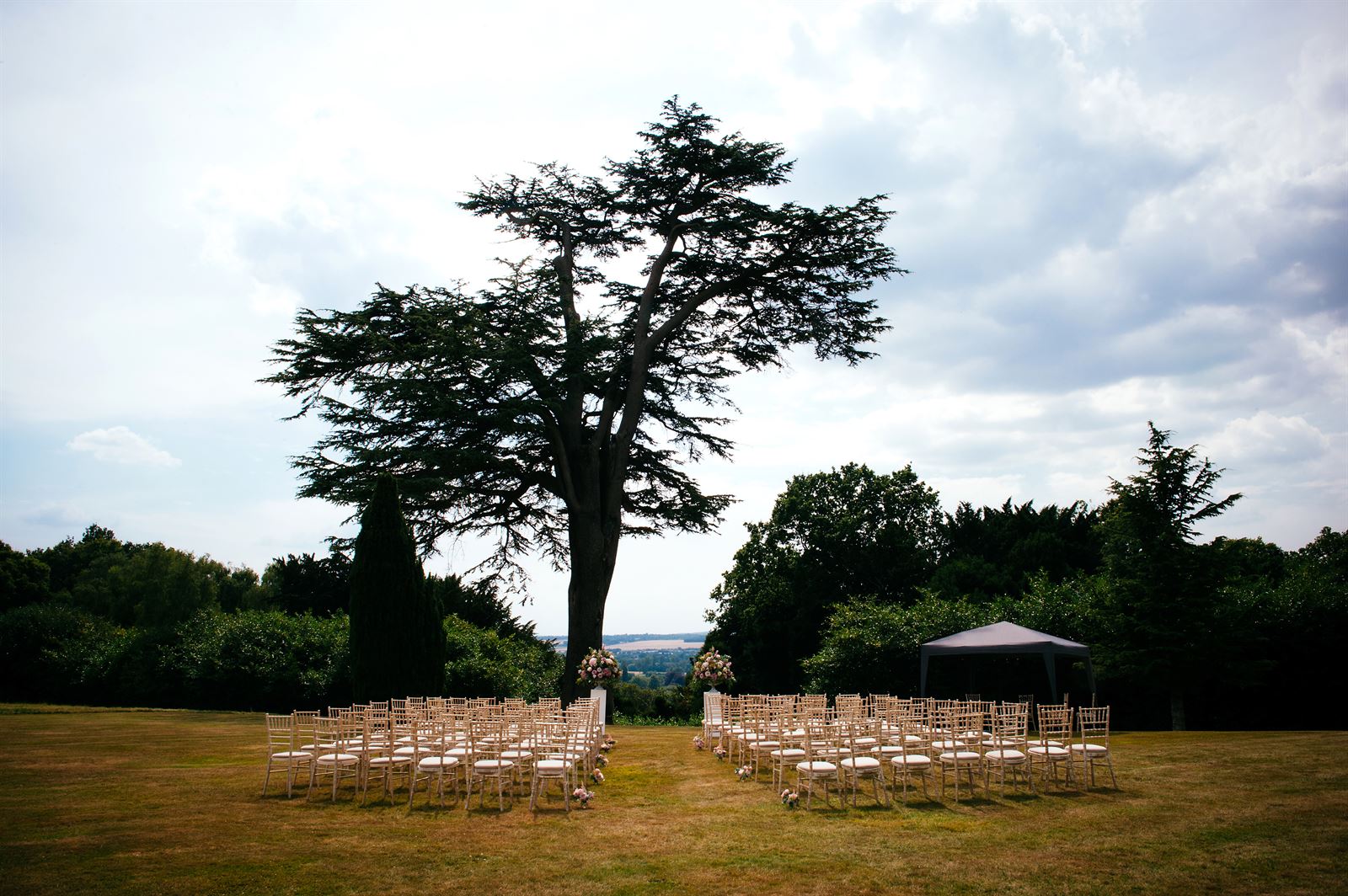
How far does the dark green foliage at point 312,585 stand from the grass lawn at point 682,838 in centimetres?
2013

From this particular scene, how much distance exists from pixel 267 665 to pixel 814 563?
2306 cm

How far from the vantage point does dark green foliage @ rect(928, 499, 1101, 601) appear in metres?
33.9

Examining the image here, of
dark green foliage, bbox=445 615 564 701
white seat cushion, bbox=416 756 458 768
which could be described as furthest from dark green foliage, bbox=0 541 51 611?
white seat cushion, bbox=416 756 458 768

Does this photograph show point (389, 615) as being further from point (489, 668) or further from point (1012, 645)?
point (1012, 645)

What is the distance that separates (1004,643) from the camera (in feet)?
53.7

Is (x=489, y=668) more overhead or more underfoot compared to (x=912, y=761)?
more underfoot

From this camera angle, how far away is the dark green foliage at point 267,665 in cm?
2086

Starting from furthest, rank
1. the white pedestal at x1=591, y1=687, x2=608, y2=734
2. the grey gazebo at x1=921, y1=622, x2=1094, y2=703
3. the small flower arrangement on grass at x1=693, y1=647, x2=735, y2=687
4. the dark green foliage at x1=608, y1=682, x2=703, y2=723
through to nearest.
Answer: the dark green foliage at x1=608, y1=682, x2=703, y2=723, the small flower arrangement on grass at x1=693, y1=647, x2=735, y2=687, the grey gazebo at x1=921, y1=622, x2=1094, y2=703, the white pedestal at x1=591, y1=687, x2=608, y2=734

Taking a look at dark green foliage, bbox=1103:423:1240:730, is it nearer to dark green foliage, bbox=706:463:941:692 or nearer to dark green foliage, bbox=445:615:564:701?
dark green foliage, bbox=445:615:564:701

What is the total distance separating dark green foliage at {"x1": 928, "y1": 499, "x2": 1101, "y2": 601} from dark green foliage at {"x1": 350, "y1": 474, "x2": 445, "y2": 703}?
19754 mm

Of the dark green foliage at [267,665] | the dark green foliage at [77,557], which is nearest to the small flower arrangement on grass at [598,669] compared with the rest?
the dark green foliage at [267,665]

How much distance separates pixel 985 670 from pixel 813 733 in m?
13.2

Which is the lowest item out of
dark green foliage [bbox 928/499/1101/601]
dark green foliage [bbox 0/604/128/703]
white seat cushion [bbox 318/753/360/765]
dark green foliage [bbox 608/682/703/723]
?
dark green foliage [bbox 608/682/703/723]

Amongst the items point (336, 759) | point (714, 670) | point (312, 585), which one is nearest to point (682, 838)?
point (336, 759)
